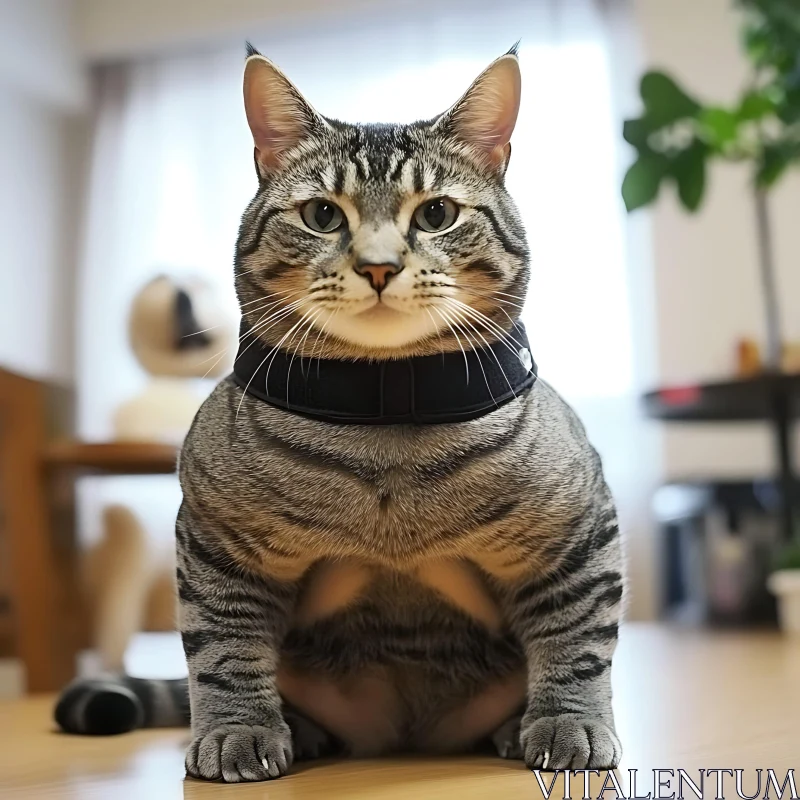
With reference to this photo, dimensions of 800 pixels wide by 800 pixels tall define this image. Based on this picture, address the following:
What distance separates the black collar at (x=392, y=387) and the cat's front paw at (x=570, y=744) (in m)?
0.26

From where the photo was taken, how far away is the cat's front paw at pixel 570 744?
78 cm

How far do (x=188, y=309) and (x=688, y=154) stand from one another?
3.64 feet

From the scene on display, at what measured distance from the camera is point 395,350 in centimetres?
79

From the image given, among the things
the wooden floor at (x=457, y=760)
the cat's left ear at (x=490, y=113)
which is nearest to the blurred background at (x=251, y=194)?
the wooden floor at (x=457, y=760)

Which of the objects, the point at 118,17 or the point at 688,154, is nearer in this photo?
the point at 688,154

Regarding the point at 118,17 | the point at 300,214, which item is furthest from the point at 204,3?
the point at 300,214

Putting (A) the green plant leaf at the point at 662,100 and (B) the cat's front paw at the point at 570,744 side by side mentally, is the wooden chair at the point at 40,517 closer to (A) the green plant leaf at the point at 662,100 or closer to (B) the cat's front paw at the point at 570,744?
(A) the green plant leaf at the point at 662,100

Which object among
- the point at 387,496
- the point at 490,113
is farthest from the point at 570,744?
the point at 490,113

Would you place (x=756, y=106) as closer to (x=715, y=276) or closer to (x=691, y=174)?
(x=691, y=174)

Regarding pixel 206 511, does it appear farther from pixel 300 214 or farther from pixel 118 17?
pixel 118 17

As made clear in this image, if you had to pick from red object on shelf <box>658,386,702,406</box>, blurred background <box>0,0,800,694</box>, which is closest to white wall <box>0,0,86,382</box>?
blurred background <box>0,0,800,694</box>

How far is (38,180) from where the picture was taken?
10.6 feet

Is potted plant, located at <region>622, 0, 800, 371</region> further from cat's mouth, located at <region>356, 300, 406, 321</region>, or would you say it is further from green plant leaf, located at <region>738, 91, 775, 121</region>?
cat's mouth, located at <region>356, 300, 406, 321</region>

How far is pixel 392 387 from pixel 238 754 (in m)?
0.31
